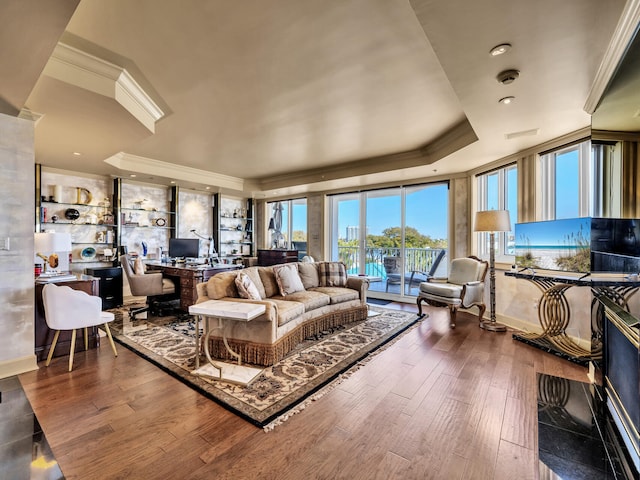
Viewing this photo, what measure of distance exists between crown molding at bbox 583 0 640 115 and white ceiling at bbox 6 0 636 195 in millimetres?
44

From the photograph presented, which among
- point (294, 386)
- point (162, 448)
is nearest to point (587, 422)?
point (294, 386)

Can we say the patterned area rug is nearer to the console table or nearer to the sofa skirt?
the sofa skirt

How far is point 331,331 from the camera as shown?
3.82 meters

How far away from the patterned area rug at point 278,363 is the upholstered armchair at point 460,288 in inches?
18.8

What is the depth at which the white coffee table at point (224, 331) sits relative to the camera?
2445 mm

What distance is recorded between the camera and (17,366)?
104 inches

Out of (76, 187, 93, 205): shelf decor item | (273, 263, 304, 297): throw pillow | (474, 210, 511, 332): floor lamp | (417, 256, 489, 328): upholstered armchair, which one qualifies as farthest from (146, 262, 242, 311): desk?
(474, 210, 511, 332): floor lamp

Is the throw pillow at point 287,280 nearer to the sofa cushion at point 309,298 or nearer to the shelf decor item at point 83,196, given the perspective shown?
the sofa cushion at point 309,298

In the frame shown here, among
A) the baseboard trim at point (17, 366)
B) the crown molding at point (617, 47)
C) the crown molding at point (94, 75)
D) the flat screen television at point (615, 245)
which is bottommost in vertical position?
the baseboard trim at point (17, 366)

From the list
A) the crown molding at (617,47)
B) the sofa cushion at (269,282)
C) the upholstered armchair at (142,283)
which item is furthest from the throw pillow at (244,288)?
the crown molding at (617,47)

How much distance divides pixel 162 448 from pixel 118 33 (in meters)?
2.74

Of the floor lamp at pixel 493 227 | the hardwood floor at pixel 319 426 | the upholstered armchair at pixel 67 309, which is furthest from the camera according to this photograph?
the floor lamp at pixel 493 227

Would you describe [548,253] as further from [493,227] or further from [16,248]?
[16,248]

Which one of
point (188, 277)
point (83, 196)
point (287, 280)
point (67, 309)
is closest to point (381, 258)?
point (287, 280)
